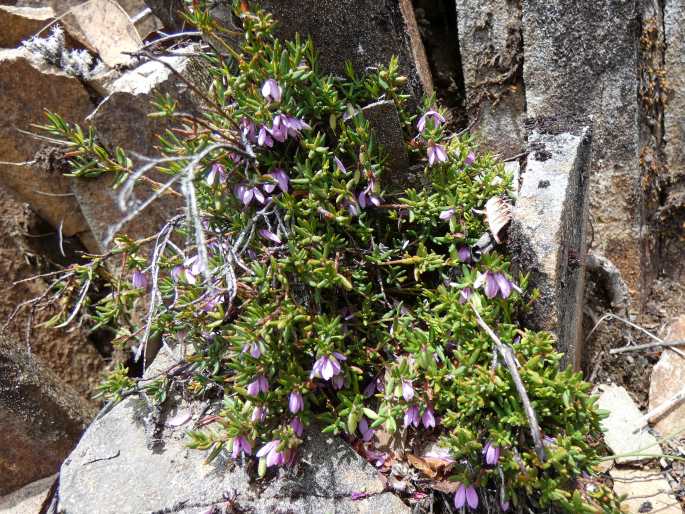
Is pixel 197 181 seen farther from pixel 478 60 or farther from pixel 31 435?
pixel 31 435

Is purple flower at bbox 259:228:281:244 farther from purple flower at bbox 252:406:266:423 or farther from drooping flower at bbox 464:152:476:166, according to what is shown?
drooping flower at bbox 464:152:476:166

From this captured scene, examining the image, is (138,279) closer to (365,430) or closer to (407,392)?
(365,430)

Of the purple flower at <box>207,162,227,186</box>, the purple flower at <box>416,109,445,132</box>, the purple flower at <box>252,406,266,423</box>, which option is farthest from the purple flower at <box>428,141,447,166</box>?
the purple flower at <box>252,406,266,423</box>

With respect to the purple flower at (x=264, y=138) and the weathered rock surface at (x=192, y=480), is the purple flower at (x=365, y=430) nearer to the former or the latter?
the weathered rock surface at (x=192, y=480)

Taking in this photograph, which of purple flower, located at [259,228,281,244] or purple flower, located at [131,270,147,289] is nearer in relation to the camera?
purple flower, located at [259,228,281,244]

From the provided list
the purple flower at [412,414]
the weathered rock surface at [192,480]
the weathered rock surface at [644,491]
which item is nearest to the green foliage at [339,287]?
→ the purple flower at [412,414]

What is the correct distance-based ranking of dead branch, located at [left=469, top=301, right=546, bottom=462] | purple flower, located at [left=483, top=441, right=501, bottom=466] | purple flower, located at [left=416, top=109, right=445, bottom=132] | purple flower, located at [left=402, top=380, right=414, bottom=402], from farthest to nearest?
purple flower, located at [left=416, top=109, right=445, bottom=132], purple flower, located at [left=402, top=380, right=414, bottom=402], purple flower, located at [left=483, top=441, right=501, bottom=466], dead branch, located at [left=469, top=301, right=546, bottom=462]

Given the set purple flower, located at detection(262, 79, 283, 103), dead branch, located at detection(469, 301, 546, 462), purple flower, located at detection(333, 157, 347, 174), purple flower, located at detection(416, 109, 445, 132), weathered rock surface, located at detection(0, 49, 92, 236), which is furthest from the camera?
weathered rock surface, located at detection(0, 49, 92, 236)

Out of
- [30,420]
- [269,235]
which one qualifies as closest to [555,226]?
[269,235]
